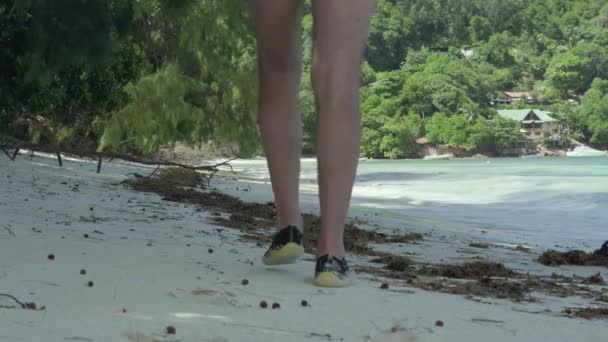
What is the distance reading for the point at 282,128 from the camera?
2.21 m

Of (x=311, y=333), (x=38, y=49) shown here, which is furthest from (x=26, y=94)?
(x=311, y=333)

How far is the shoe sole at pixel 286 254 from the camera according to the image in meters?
2.18

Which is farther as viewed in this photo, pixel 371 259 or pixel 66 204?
pixel 66 204

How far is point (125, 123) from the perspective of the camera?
10.5 m

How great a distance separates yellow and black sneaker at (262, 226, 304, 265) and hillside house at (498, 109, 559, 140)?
62.4 m

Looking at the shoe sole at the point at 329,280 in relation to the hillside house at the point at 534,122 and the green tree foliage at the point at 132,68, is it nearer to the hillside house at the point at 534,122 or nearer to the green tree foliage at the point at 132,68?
the green tree foliage at the point at 132,68

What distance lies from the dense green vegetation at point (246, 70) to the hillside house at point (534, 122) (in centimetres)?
107

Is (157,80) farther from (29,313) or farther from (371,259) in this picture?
(29,313)

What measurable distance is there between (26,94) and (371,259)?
1.47 m

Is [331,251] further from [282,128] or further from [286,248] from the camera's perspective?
[282,128]

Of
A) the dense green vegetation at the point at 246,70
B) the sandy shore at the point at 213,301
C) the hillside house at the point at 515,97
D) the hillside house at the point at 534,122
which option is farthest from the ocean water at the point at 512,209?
the hillside house at the point at 515,97

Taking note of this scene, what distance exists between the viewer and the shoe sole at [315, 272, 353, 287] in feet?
6.44

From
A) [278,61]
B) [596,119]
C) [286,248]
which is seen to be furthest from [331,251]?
[596,119]

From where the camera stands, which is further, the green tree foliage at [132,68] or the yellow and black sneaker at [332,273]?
the green tree foliage at [132,68]
